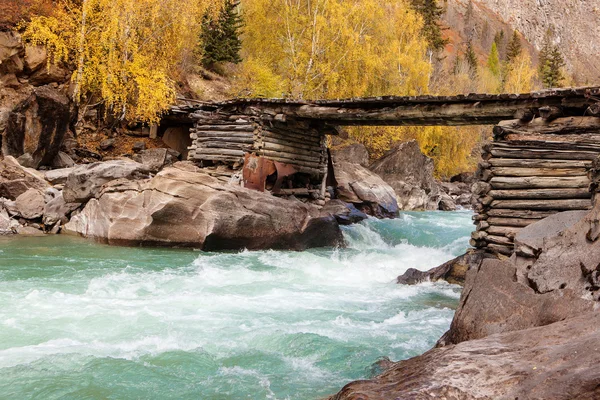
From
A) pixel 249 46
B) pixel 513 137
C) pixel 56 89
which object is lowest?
pixel 513 137

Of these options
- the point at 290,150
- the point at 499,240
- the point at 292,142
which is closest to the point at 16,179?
the point at 290,150

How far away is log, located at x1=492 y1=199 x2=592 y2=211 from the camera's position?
910 cm

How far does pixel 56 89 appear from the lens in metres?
16.8

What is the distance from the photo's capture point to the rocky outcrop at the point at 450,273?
9.72m

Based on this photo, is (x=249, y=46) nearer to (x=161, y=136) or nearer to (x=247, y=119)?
(x=161, y=136)

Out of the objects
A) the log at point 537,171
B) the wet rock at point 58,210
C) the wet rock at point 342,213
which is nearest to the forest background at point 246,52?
the wet rock at point 58,210

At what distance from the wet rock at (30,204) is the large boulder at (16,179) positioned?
33cm

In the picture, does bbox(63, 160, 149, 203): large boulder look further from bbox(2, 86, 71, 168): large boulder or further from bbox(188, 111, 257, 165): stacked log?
bbox(188, 111, 257, 165): stacked log

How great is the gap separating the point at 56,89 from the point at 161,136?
14.7ft

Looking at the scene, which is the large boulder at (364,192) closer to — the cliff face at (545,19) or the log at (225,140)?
the log at (225,140)

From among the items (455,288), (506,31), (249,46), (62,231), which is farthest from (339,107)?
(506,31)

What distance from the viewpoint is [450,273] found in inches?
392

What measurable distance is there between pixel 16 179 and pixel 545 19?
110291mm

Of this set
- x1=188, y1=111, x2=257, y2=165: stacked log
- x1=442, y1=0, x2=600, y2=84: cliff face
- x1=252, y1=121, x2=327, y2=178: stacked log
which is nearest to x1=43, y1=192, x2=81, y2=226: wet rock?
x1=188, y1=111, x2=257, y2=165: stacked log
